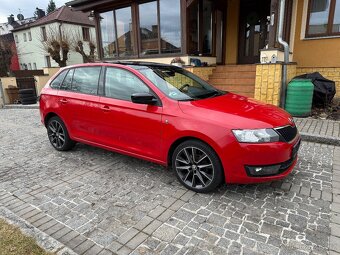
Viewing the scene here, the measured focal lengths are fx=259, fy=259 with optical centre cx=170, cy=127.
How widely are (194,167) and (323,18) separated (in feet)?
27.2

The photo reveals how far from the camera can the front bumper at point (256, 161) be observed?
299 cm

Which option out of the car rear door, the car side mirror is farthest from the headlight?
the car rear door

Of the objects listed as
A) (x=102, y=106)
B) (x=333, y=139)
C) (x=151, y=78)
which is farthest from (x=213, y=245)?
(x=333, y=139)

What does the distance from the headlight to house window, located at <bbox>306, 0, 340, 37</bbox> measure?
25.1ft

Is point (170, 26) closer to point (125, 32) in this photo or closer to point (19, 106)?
point (125, 32)

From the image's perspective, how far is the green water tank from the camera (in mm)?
6664

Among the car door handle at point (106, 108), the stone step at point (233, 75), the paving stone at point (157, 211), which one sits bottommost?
the paving stone at point (157, 211)

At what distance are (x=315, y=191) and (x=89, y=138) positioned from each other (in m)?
3.58

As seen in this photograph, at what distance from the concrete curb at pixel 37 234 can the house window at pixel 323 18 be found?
979cm

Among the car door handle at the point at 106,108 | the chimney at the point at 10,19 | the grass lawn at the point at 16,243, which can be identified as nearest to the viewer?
the grass lawn at the point at 16,243

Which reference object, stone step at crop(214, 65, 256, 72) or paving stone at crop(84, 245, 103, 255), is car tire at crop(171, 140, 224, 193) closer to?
paving stone at crop(84, 245, 103, 255)

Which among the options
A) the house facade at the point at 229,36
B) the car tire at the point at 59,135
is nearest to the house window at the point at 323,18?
the house facade at the point at 229,36

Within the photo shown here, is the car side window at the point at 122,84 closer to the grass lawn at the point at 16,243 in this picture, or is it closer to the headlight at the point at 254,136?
the headlight at the point at 254,136

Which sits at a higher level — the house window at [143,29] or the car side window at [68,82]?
the house window at [143,29]
